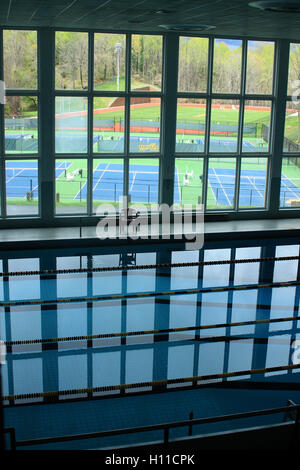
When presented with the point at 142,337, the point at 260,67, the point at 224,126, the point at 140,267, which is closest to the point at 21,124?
the point at 140,267

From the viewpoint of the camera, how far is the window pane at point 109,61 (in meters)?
10.5

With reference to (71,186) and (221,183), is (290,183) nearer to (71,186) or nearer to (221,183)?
(221,183)

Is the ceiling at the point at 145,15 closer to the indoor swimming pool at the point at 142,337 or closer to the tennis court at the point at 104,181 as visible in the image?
the tennis court at the point at 104,181

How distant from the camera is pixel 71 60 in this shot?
10.3 meters

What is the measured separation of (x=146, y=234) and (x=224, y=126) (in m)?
3.13

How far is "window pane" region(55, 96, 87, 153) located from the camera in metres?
10.5

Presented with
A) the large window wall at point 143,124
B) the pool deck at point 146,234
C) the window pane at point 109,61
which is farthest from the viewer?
the window pane at point 109,61

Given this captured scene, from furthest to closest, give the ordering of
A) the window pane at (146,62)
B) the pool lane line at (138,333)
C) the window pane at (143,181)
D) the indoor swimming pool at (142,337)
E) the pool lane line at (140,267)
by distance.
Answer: the window pane at (143,181) < the window pane at (146,62) < the pool lane line at (140,267) < the pool lane line at (138,333) < the indoor swimming pool at (142,337)

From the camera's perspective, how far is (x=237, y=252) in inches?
390

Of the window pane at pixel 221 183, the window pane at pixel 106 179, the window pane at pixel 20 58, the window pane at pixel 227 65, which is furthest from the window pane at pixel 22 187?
the window pane at pixel 227 65

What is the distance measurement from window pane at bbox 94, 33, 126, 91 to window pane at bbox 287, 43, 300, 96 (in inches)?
145

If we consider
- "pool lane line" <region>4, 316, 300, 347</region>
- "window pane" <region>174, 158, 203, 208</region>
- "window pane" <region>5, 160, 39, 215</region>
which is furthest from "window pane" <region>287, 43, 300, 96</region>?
"pool lane line" <region>4, 316, 300, 347</region>

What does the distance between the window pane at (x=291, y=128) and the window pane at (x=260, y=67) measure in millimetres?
636

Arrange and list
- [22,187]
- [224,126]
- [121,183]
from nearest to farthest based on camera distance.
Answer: [22,187] < [121,183] < [224,126]
